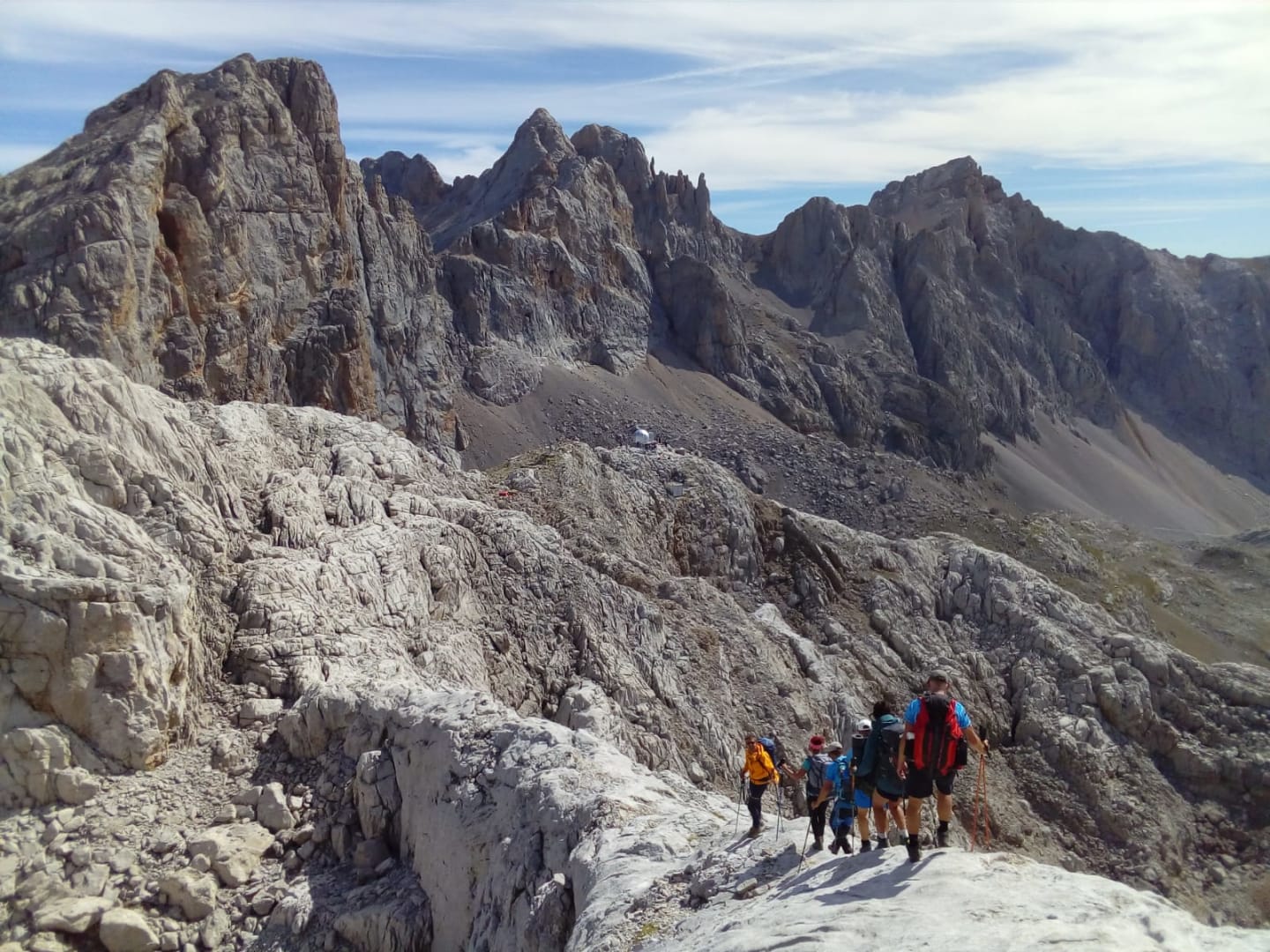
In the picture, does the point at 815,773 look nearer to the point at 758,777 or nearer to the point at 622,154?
the point at 758,777

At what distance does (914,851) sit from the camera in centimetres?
1120

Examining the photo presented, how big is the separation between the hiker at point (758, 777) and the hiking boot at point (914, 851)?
2774mm

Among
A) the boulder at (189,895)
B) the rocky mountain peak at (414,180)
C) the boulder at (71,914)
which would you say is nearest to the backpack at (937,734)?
the boulder at (189,895)

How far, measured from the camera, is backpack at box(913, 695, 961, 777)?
11.3m

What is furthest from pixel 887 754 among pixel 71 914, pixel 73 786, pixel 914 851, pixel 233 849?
pixel 73 786

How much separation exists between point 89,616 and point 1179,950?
53.9 feet

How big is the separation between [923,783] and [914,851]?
77cm

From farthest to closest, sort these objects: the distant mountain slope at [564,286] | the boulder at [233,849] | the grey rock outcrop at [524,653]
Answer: the distant mountain slope at [564,286]
the grey rock outcrop at [524,653]
the boulder at [233,849]

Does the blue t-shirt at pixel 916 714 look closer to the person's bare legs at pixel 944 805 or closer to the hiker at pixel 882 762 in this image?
the hiker at pixel 882 762

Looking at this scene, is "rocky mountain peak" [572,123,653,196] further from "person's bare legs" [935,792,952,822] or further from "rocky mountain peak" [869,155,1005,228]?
"person's bare legs" [935,792,952,822]

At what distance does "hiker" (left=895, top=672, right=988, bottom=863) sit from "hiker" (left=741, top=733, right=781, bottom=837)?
2.69m

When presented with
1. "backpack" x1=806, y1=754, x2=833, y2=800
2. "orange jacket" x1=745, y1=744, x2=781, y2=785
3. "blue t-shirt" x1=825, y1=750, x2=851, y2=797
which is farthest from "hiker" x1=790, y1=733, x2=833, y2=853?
"orange jacket" x1=745, y1=744, x2=781, y2=785

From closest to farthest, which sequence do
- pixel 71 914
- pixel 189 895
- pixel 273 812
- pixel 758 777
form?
pixel 758 777
pixel 71 914
pixel 189 895
pixel 273 812

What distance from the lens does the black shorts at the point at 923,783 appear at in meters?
11.5
